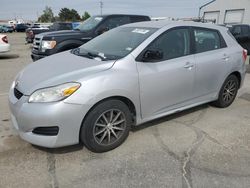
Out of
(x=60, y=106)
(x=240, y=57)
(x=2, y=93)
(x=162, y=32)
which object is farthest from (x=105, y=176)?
(x=2, y=93)

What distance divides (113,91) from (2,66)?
25.5ft

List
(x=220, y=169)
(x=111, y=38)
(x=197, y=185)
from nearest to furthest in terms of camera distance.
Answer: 1. (x=197, y=185)
2. (x=220, y=169)
3. (x=111, y=38)

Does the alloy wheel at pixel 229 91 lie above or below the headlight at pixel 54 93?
→ below

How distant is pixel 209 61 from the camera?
14.2 ft

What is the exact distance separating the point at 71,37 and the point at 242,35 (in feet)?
29.1

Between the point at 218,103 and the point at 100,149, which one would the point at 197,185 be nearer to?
the point at 100,149

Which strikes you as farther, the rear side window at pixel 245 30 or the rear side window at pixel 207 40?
the rear side window at pixel 245 30

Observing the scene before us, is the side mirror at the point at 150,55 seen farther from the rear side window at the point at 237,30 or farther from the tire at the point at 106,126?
the rear side window at the point at 237,30

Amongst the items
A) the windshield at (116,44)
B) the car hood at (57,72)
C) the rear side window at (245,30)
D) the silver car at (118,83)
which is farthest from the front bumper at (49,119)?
the rear side window at (245,30)

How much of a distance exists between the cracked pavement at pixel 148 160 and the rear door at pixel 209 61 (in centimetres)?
65

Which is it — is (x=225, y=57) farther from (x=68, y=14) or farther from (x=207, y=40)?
(x=68, y=14)

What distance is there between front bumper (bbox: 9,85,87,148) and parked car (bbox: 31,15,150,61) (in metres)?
4.31

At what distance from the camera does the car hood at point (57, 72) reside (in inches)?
121

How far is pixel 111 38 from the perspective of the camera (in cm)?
425
